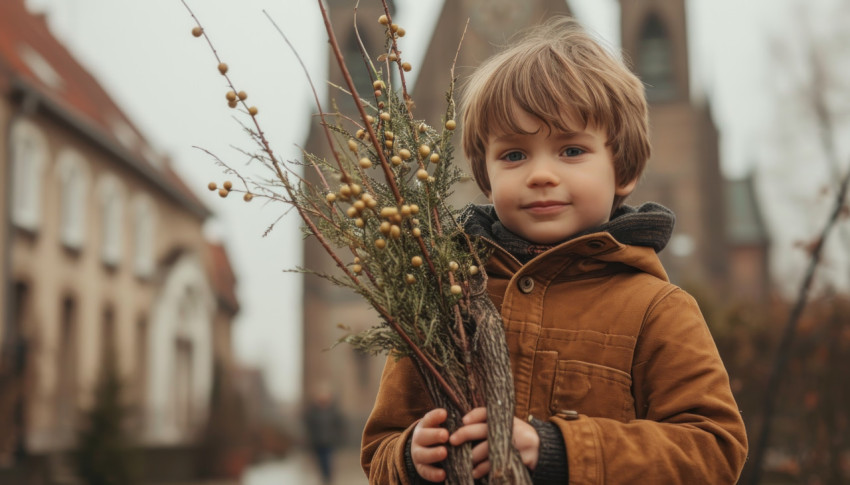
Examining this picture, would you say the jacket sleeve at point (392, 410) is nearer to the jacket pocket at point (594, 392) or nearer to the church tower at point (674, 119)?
the jacket pocket at point (594, 392)

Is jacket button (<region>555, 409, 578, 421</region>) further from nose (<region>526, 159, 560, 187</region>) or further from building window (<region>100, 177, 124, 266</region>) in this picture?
building window (<region>100, 177, 124, 266</region>)

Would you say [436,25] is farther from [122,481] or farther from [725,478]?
[725,478]

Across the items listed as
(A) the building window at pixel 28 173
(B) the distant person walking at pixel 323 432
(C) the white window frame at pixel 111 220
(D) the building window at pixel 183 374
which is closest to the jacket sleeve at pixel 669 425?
(B) the distant person walking at pixel 323 432

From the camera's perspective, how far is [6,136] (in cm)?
1850

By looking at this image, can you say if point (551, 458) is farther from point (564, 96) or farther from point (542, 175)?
point (564, 96)

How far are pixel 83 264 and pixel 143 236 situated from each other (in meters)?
4.49

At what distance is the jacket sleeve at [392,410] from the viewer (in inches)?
90.4

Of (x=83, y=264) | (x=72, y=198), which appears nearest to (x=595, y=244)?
(x=72, y=198)

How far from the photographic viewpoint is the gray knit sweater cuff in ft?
6.66

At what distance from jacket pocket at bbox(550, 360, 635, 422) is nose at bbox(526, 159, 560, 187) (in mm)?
369

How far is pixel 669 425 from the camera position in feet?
6.79

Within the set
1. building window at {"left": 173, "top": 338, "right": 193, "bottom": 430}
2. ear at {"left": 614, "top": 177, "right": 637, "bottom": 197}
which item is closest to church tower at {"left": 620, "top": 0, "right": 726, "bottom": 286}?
building window at {"left": 173, "top": 338, "right": 193, "bottom": 430}

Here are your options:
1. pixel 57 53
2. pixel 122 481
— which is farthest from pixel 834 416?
pixel 57 53

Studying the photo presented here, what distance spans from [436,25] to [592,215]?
3639cm
